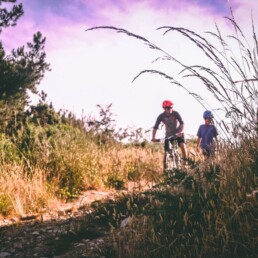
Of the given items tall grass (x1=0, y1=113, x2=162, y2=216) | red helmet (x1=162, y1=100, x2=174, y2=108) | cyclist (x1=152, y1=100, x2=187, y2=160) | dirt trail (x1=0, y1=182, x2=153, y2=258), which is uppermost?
red helmet (x1=162, y1=100, x2=174, y2=108)

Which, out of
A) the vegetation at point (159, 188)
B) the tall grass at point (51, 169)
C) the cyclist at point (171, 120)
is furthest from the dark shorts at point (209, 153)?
the cyclist at point (171, 120)

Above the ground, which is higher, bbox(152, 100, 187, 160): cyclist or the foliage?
the foliage

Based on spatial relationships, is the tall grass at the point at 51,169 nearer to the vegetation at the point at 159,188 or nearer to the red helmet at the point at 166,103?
the vegetation at the point at 159,188

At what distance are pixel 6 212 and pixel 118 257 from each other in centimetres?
303

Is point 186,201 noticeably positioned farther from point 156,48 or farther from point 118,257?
point 156,48

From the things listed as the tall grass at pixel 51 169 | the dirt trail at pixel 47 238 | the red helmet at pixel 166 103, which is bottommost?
the dirt trail at pixel 47 238

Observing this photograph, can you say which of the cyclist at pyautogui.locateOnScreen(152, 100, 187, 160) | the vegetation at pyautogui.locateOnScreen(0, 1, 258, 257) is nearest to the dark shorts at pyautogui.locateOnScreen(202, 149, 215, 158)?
the vegetation at pyautogui.locateOnScreen(0, 1, 258, 257)

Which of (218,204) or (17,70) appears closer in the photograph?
(218,204)

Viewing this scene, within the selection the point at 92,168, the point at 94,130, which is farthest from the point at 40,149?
the point at 94,130

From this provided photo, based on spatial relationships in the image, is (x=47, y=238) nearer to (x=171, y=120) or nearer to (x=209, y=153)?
(x=209, y=153)

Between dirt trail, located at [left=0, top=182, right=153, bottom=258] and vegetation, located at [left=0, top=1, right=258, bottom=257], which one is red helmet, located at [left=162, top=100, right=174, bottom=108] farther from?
dirt trail, located at [left=0, top=182, right=153, bottom=258]

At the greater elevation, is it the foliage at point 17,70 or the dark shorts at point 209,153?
the foliage at point 17,70

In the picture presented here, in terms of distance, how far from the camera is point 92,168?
7555mm

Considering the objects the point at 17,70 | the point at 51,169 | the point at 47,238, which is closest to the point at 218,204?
the point at 47,238
